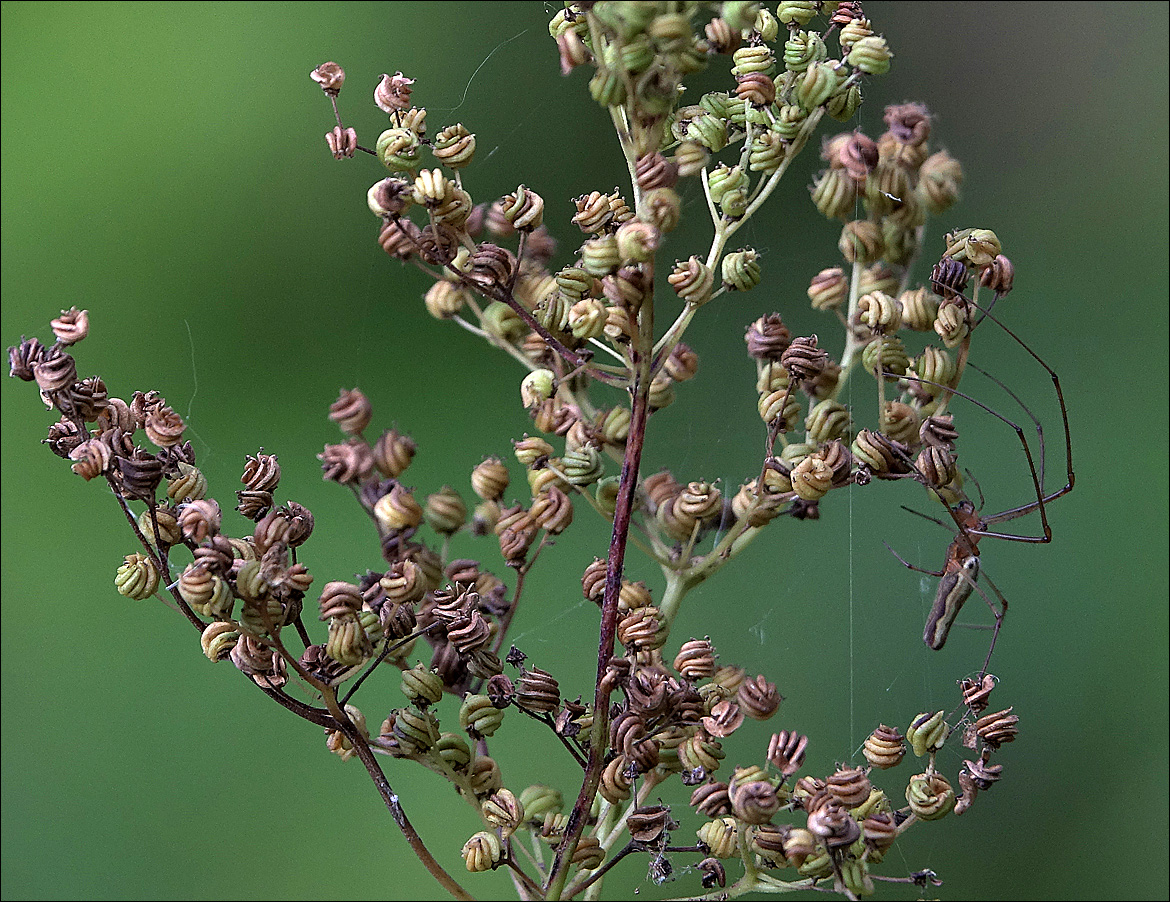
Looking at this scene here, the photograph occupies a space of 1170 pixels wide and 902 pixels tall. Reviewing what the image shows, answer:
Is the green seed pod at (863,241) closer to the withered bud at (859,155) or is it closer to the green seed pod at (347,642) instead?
the withered bud at (859,155)

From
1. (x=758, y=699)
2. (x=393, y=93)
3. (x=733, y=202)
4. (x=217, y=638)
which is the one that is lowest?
(x=758, y=699)

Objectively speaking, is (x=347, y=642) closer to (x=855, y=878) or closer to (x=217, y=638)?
(x=217, y=638)

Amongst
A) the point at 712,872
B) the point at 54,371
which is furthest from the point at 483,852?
the point at 54,371

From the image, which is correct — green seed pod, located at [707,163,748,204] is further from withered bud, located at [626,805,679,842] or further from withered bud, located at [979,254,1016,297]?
withered bud, located at [626,805,679,842]

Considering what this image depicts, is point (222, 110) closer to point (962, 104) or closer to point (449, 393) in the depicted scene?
point (449, 393)

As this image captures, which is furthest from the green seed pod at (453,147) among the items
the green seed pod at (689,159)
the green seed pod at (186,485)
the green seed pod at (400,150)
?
the green seed pod at (186,485)

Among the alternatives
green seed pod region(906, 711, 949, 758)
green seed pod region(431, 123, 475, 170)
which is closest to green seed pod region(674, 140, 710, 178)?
green seed pod region(431, 123, 475, 170)
